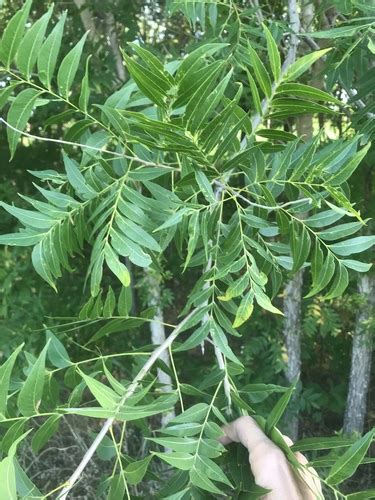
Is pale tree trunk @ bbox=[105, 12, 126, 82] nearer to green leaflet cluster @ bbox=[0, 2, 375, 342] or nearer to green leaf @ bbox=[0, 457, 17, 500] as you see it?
green leaflet cluster @ bbox=[0, 2, 375, 342]

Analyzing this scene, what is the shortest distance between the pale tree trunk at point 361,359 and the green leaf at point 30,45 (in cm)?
103

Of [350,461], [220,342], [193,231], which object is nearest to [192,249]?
[193,231]

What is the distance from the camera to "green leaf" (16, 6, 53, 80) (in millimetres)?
456

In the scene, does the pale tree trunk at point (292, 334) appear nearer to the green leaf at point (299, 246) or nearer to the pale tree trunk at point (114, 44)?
the pale tree trunk at point (114, 44)

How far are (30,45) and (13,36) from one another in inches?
0.6

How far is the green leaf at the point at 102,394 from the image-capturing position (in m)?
0.40

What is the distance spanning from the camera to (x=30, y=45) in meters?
0.46

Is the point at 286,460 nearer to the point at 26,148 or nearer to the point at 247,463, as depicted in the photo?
the point at 247,463

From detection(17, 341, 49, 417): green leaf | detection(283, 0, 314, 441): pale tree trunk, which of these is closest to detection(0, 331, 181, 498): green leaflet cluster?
detection(17, 341, 49, 417): green leaf

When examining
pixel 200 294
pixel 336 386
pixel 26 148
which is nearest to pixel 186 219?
pixel 200 294

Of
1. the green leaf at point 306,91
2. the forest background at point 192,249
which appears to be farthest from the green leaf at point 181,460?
the green leaf at point 306,91

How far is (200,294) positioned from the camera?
0.57 metres

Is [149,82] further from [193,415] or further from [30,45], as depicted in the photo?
[193,415]

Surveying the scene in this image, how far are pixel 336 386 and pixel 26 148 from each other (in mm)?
1145
